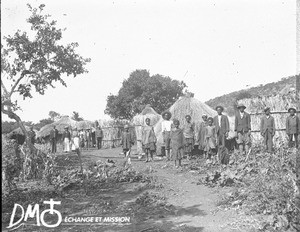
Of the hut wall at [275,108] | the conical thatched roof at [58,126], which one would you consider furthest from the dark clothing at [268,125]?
the conical thatched roof at [58,126]

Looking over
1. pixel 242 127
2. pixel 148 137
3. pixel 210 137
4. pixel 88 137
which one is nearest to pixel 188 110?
pixel 148 137

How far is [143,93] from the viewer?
35094 mm

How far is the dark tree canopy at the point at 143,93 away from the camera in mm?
35344

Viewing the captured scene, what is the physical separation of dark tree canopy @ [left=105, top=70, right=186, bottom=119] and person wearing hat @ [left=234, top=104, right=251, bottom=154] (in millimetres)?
23915

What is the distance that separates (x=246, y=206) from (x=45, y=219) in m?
3.15

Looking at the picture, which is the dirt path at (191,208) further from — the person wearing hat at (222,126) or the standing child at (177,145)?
the person wearing hat at (222,126)

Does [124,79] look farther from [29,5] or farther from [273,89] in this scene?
[29,5]

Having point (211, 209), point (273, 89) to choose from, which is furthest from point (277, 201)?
Result: point (273, 89)

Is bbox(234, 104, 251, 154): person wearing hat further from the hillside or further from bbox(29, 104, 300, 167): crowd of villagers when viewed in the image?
the hillside

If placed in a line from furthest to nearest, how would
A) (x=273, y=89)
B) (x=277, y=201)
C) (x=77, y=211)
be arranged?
(x=273, y=89) < (x=77, y=211) < (x=277, y=201)

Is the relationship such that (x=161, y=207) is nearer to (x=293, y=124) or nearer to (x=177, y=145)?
(x=177, y=145)

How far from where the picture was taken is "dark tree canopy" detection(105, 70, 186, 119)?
3534 cm

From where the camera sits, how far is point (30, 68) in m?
11.3

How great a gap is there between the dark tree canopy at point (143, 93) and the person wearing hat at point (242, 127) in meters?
23.9
